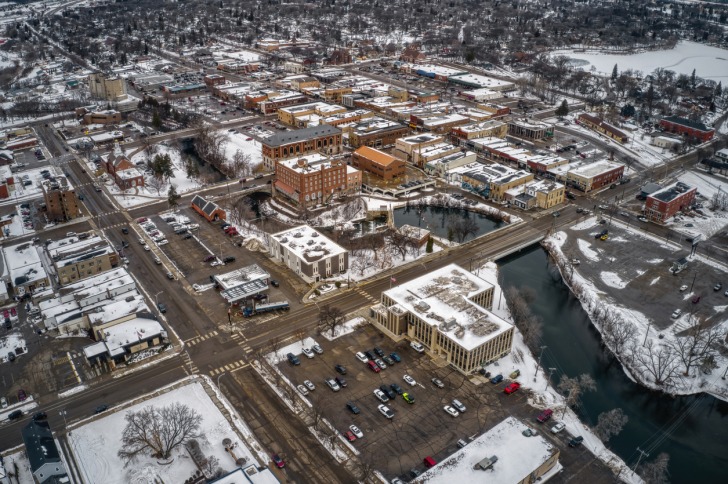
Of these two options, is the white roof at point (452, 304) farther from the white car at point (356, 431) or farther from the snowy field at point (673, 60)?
the snowy field at point (673, 60)

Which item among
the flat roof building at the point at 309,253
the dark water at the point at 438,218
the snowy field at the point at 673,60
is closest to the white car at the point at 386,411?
the flat roof building at the point at 309,253

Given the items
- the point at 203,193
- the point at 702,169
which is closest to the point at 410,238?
the point at 203,193

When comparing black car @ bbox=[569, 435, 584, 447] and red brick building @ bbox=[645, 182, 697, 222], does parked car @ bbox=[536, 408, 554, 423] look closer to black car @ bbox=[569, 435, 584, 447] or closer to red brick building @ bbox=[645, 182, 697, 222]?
black car @ bbox=[569, 435, 584, 447]

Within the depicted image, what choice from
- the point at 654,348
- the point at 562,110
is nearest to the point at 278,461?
the point at 654,348

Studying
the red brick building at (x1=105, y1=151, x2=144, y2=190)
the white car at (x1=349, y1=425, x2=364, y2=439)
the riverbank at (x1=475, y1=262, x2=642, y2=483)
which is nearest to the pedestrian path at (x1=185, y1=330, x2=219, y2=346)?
the white car at (x1=349, y1=425, x2=364, y2=439)

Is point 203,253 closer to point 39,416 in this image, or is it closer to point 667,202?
point 39,416

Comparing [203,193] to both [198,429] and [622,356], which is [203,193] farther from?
[622,356]

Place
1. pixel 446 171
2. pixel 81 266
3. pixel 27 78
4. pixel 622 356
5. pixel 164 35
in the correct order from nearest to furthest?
pixel 622 356 < pixel 81 266 < pixel 446 171 < pixel 27 78 < pixel 164 35
